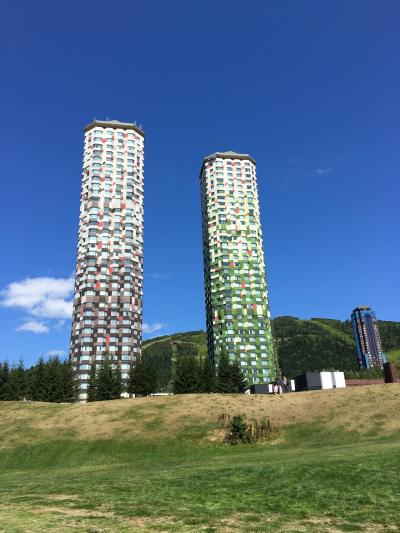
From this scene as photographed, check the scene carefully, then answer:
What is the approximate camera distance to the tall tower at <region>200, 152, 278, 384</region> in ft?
523

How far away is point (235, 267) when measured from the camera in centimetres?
17162

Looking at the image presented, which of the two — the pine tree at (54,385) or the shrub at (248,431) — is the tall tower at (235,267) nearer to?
the pine tree at (54,385)

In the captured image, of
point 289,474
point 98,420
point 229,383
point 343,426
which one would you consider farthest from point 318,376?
point 289,474

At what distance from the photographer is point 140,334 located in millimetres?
145500

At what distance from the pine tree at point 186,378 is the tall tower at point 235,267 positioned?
50896 mm

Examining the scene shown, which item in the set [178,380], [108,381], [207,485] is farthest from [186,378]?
[207,485]

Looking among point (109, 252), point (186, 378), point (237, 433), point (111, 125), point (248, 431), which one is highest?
point (111, 125)

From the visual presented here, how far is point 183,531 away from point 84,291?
135 m

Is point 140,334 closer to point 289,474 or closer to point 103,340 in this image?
point 103,340

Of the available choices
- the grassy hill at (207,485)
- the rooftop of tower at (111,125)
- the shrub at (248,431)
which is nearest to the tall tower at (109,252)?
the rooftop of tower at (111,125)

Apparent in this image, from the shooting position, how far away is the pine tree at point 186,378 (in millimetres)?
99312

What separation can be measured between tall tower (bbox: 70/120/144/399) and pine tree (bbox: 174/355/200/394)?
39.9m

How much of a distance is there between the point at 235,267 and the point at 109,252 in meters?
51.3

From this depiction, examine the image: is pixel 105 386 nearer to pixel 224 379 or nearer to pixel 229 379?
pixel 224 379
